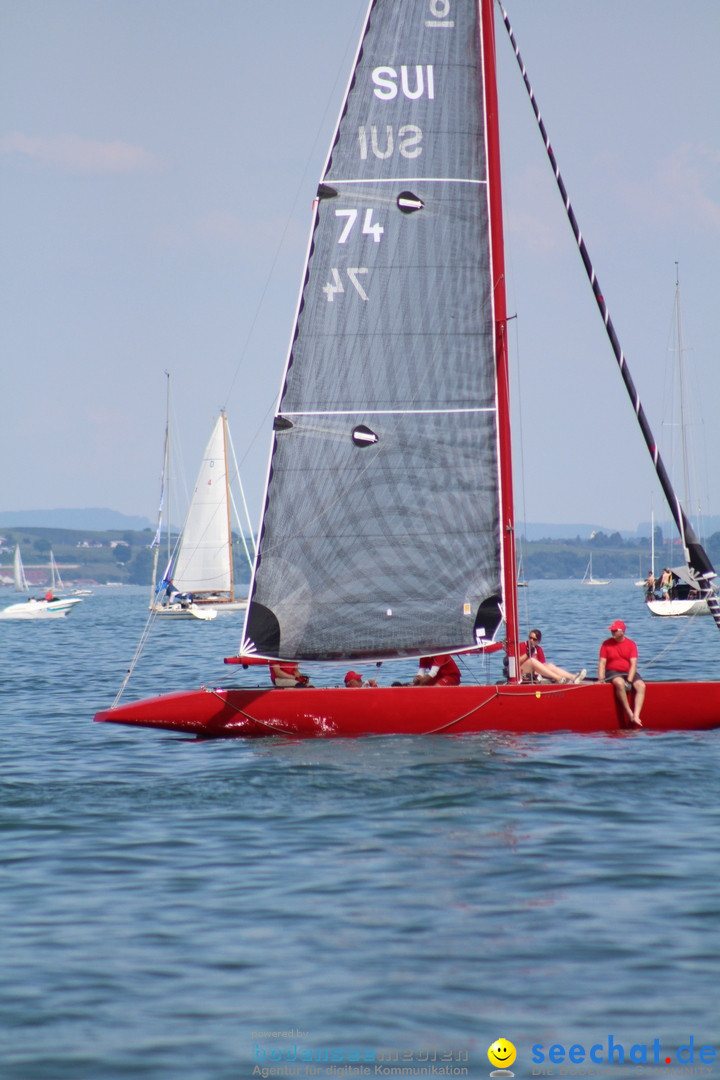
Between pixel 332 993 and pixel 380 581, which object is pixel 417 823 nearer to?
pixel 332 993

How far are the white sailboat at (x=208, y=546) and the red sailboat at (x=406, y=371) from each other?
4621 centimetres

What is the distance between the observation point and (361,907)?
8906 millimetres

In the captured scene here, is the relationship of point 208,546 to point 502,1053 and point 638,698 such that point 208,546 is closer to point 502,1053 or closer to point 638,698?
point 638,698

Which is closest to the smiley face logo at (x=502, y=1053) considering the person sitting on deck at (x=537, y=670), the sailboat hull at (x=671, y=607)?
the person sitting on deck at (x=537, y=670)

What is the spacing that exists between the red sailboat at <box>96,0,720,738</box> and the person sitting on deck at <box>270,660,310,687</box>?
30.3 inches

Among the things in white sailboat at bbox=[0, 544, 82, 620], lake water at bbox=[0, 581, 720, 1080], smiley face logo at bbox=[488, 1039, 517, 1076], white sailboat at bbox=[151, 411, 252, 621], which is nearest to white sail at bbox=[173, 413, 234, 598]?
white sailboat at bbox=[151, 411, 252, 621]

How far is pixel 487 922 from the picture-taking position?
8.54 m

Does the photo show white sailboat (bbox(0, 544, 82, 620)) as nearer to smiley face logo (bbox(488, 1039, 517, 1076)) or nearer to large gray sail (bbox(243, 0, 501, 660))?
large gray sail (bbox(243, 0, 501, 660))

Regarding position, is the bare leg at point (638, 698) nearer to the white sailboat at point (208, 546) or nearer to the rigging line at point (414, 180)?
the rigging line at point (414, 180)

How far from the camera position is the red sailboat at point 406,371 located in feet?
52.5

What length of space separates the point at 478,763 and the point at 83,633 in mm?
37722

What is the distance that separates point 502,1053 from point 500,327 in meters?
10.9

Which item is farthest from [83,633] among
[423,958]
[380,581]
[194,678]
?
[423,958]

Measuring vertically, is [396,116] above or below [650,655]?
above
